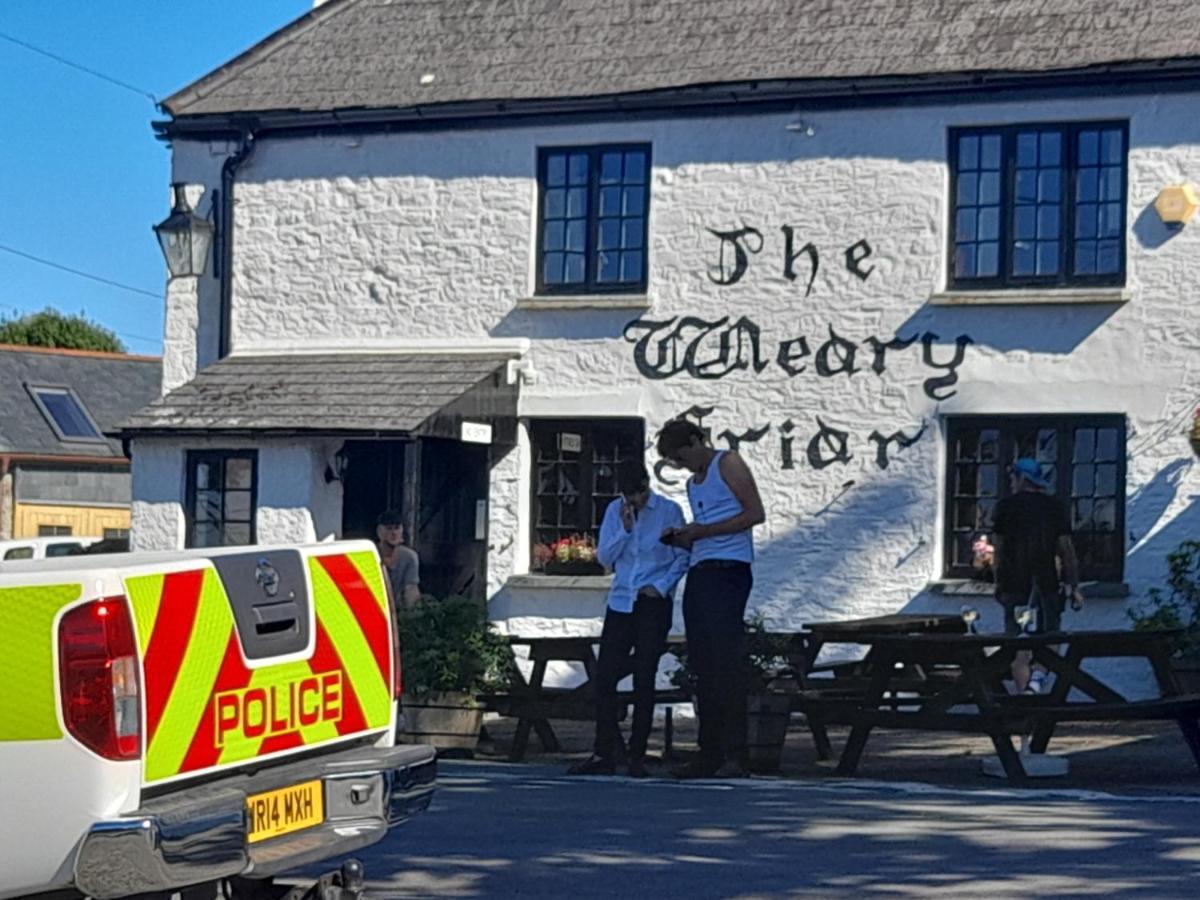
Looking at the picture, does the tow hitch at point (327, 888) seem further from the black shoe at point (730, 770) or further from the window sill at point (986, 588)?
the window sill at point (986, 588)

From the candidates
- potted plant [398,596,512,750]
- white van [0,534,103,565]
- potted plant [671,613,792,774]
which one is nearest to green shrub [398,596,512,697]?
potted plant [398,596,512,750]

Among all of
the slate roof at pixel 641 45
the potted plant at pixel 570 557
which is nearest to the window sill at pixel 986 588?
the potted plant at pixel 570 557

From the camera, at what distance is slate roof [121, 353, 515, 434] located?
19.2m

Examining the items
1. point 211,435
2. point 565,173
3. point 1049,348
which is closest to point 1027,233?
point 1049,348

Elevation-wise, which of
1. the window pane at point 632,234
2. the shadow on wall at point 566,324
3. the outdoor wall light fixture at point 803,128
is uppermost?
the outdoor wall light fixture at point 803,128

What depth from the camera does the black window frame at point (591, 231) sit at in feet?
64.2

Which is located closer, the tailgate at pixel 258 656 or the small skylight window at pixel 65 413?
the tailgate at pixel 258 656

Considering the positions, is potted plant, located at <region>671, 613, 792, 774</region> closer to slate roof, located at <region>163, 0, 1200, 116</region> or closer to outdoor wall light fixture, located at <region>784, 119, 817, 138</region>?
outdoor wall light fixture, located at <region>784, 119, 817, 138</region>

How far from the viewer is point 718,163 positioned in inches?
757

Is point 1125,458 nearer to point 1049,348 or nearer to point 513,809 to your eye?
point 1049,348

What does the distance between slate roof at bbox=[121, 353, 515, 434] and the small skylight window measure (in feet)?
72.6

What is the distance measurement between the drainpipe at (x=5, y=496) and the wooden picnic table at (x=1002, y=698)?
2912 centimetres

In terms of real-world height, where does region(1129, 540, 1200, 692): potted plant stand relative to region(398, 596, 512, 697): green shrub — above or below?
above

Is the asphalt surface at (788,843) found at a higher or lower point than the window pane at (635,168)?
lower
